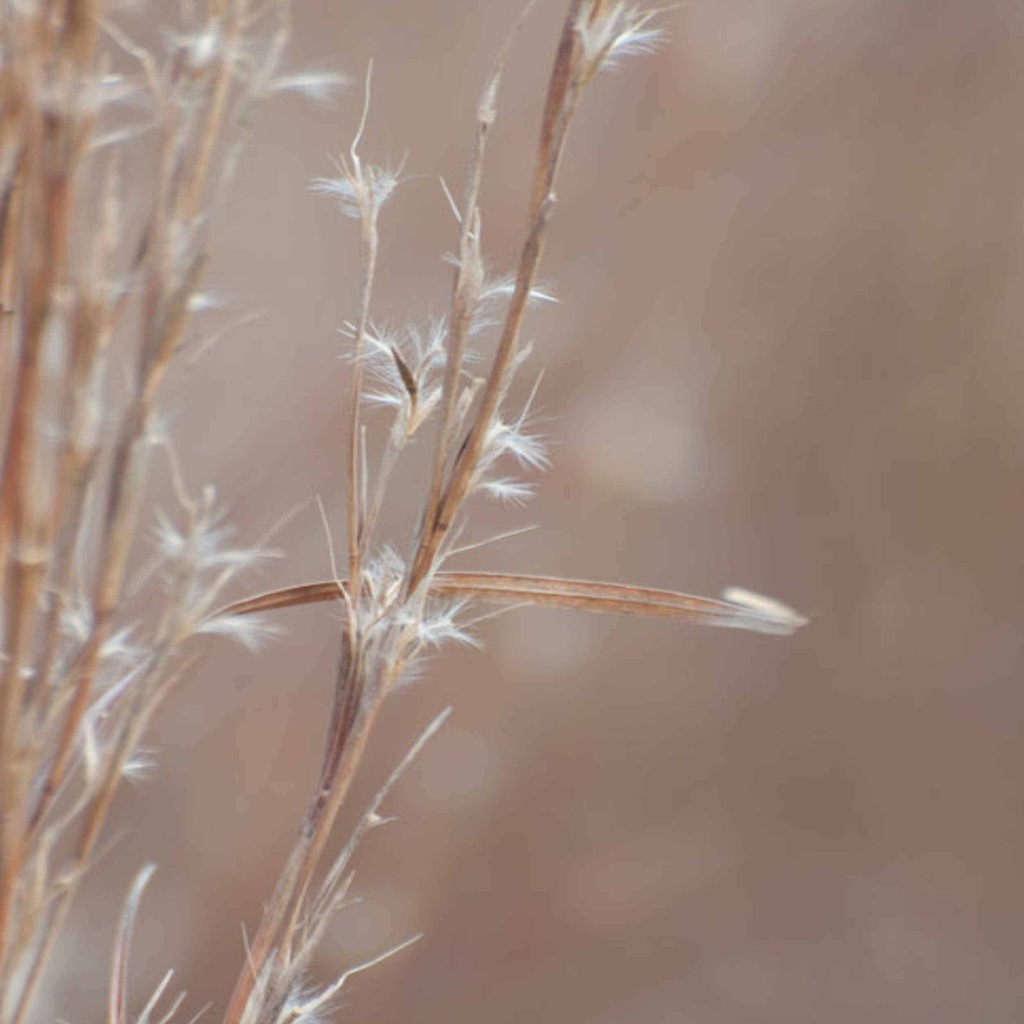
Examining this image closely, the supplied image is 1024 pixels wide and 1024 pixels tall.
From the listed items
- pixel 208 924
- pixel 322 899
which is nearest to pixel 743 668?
pixel 208 924

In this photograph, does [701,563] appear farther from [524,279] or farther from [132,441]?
[132,441]

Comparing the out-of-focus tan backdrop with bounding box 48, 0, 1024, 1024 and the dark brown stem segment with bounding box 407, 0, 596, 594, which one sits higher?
the dark brown stem segment with bounding box 407, 0, 596, 594

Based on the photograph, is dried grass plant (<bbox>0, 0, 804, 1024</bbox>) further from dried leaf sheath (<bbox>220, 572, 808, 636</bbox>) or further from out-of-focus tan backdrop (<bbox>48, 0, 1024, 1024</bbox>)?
out-of-focus tan backdrop (<bbox>48, 0, 1024, 1024</bbox>)

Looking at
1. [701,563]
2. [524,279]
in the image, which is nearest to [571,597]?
[524,279]

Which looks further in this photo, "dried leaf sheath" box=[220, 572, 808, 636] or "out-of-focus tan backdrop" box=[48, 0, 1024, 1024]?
"out-of-focus tan backdrop" box=[48, 0, 1024, 1024]

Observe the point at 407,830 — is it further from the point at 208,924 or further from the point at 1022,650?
the point at 1022,650

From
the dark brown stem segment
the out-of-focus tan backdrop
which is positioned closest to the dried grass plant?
the dark brown stem segment
